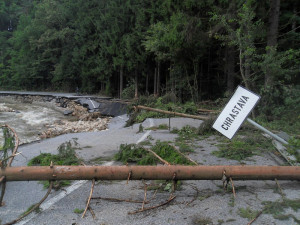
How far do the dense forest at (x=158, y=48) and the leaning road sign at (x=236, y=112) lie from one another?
619 centimetres

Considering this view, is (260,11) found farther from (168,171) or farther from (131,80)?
(131,80)

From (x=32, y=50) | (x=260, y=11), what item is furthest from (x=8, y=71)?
(x=260, y=11)

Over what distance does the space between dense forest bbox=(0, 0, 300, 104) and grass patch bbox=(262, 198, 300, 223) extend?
24.1 feet

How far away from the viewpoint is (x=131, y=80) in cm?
2998

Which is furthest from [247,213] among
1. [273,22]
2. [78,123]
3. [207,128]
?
[78,123]

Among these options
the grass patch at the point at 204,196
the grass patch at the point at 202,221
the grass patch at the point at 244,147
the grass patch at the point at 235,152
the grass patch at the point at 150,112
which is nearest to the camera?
the grass patch at the point at 202,221

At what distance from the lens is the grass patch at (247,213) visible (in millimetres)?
3561

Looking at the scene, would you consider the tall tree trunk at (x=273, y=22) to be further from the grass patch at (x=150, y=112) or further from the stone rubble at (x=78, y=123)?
the stone rubble at (x=78, y=123)

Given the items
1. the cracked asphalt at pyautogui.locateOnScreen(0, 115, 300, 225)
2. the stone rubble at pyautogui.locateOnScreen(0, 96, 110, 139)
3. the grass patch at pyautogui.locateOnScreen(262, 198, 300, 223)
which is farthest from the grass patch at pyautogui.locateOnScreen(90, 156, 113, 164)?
the stone rubble at pyautogui.locateOnScreen(0, 96, 110, 139)

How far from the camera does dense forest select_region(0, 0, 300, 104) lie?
11586mm

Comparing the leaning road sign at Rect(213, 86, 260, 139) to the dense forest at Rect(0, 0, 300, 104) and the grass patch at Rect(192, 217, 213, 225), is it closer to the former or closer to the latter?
the grass patch at Rect(192, 217, 213, 225)

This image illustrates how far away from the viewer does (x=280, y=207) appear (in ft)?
12.2

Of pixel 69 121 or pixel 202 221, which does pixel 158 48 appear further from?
pixel 202 221

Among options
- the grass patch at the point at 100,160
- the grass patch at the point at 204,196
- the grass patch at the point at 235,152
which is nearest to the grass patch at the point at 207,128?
the grass patch at the point at 235,152
